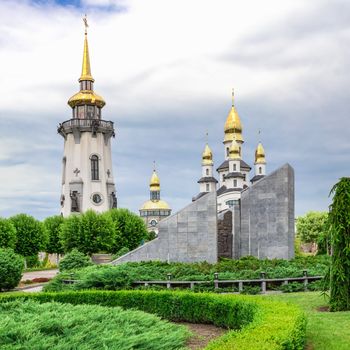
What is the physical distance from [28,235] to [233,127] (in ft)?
153

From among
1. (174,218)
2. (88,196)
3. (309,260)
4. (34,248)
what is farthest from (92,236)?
(309,260)

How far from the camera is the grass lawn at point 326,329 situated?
10.1m

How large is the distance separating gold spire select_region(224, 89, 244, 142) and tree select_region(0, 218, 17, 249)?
49.3 meters

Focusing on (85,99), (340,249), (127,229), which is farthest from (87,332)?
(85,99)

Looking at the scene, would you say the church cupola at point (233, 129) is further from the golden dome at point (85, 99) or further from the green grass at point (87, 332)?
the green grass at point (87, 332)

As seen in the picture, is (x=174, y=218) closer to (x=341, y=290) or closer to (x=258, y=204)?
(x=258, y=204)

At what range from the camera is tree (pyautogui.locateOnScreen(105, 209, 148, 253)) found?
5390 cm

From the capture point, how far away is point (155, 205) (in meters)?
107

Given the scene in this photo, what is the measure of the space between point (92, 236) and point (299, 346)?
4188 centimetres

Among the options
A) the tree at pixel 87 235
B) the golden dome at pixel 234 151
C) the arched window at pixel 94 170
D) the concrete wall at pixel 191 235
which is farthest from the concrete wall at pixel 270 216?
the golden dome at pixel 234 151

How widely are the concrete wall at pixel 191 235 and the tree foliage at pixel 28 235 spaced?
96.9ft

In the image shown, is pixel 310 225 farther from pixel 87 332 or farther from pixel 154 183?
pixel 87 332

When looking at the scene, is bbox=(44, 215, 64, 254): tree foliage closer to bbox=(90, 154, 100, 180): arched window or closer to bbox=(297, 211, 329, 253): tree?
bbox=(90, 154, 100, 180): arched window

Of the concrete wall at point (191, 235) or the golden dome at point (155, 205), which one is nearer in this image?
the concrete wall at point (191, 235)
